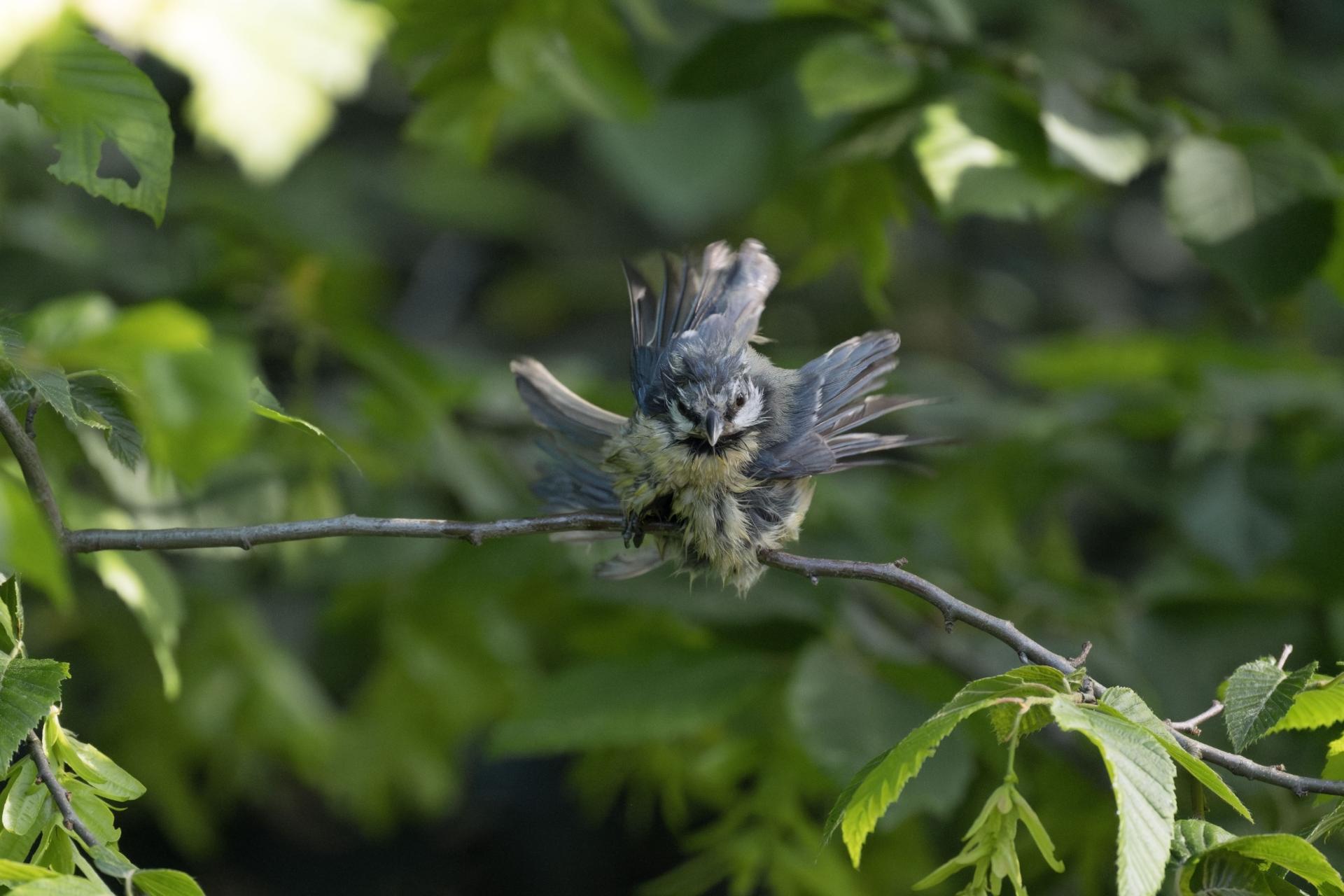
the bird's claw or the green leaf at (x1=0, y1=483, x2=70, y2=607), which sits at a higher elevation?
the green leaf at (x1=0, y1=483, x2=70, y2=607)

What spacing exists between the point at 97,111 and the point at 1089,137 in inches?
59.7

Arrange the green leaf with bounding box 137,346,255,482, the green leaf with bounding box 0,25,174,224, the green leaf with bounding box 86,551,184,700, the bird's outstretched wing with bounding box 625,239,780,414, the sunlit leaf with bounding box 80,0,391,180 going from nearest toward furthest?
1. the green leaf with bounding box 137,346,255,482
2. the green leaf with bounding box 0,25,174,224
3. the green leaf with bounding box 86,551,184,700
4. the bird's outstretched wing with bounding box 625,239,780,414
5. the sunlit leaf with bounding box 80,0,391,180

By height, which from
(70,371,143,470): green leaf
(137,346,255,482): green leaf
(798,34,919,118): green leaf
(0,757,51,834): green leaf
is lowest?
(0,757,51,834): green leaf

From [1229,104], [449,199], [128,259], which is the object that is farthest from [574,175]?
[1229,104]

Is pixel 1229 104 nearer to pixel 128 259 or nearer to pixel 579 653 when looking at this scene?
pixel 579 653

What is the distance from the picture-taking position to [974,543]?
9.82 feet

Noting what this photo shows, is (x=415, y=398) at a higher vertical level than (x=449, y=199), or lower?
higher

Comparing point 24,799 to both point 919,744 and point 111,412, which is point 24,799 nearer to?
point 111,412

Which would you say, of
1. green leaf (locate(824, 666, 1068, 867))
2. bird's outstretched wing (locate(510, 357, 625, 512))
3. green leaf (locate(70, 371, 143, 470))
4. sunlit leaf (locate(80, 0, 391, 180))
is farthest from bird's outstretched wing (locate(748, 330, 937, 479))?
sunlit leaf (locate(80, 0, 391, 180))

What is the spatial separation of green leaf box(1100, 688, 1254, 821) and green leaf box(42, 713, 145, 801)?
1.02 m

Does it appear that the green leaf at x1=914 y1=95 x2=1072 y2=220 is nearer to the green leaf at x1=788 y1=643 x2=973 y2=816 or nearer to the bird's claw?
the bird's claw

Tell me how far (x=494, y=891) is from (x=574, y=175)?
116 inches

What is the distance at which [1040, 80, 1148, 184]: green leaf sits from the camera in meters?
1.91

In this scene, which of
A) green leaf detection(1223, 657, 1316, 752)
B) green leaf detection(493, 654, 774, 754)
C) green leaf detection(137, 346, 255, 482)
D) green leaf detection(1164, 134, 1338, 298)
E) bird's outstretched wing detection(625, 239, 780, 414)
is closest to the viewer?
green leaf detection(137, 346, 255, 482)
